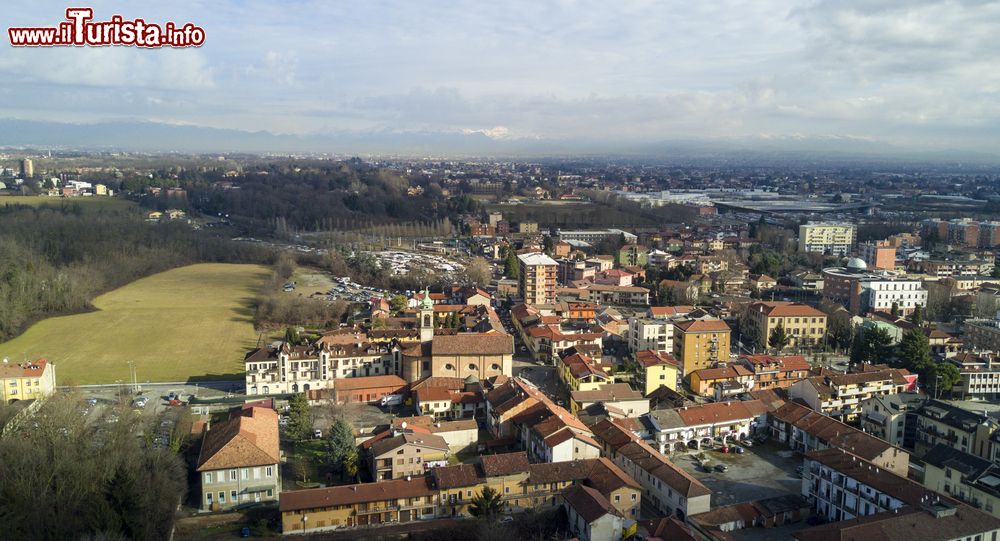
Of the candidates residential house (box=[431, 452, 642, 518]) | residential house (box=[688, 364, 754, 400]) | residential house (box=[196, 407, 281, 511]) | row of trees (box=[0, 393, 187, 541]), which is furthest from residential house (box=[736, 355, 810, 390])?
row of trees (box=[0, 393, 187, 541])

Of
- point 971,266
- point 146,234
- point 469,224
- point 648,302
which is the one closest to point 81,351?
point 146,234

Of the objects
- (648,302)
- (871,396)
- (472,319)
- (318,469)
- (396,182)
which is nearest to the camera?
(318,469)

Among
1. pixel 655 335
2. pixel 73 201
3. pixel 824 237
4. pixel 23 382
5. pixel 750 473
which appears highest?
pixel 73 201

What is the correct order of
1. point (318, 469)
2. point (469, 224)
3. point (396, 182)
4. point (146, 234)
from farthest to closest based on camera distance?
point (396, 182), point (469, 224), point (146, 234), point (318, 469)

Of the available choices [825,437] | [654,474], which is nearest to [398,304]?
[654,474]

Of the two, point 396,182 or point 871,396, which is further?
point 396,182

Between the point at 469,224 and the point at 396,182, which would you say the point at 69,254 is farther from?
the point at 396,182

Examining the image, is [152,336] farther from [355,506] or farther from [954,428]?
[954,428]
